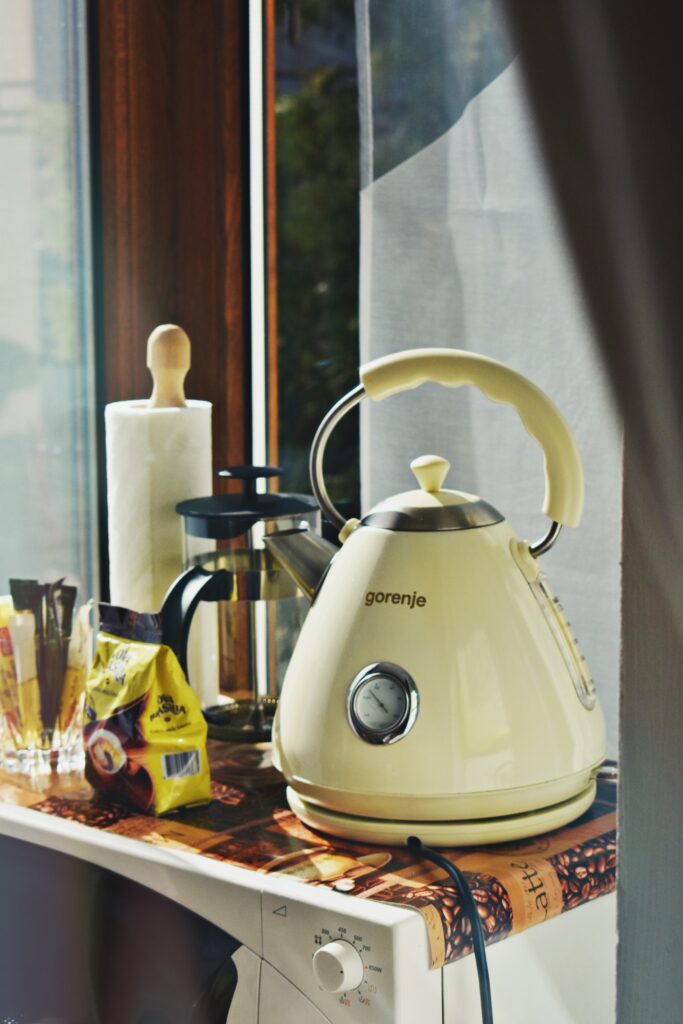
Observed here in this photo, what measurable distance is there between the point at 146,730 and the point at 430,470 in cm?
30

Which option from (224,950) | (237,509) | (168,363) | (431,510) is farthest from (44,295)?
(224,950)

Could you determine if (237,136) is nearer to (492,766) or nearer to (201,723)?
(201,723)

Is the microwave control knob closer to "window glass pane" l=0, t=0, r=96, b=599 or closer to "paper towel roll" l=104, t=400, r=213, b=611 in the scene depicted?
"paper towel roll" l=104, t=400, r=213, b=611

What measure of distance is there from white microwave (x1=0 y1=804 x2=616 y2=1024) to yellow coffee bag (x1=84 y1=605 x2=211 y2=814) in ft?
0.18

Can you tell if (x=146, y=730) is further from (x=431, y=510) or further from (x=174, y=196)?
(x=174, y=196)

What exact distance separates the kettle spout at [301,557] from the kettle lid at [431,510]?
0.08 meters

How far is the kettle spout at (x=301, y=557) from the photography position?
3.25 ft

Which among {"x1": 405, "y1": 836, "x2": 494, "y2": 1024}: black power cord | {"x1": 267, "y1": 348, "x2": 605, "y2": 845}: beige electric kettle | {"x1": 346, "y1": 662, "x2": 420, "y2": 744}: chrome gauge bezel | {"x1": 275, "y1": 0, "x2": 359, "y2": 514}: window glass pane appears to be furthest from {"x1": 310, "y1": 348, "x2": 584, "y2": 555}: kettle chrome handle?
{"x1": 275, "y1": 0, "x2": 359, "y2": 514}: window glass pane

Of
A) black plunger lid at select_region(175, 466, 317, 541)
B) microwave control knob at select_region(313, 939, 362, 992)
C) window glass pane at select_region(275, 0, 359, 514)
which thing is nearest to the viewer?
microwave control knob at select_region(313, 939, 362, 992)

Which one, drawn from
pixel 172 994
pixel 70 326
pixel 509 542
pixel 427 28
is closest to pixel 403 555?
pixel 509 542

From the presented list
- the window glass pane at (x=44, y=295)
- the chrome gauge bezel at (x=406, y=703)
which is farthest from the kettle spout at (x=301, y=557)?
the window glass pane at (x=44, y=295)

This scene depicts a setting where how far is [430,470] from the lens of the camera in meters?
0.92

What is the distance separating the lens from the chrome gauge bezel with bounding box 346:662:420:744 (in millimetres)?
844

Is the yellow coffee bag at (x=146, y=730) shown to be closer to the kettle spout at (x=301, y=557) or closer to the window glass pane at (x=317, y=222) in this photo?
the kettle spout at (x=301, y=557)
